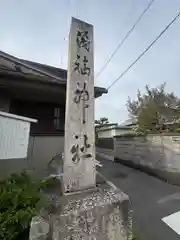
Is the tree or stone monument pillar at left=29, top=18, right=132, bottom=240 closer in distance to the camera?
stone monument pillar at left=29, top=18, right=132, bottom=240

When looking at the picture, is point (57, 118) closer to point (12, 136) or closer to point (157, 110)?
point (12, 136)

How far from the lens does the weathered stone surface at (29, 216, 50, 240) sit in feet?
6.91

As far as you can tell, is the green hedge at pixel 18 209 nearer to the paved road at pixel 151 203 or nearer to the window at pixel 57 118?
the paved road at pixel 151 203

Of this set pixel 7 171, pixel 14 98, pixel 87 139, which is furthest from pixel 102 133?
pixel 87 139

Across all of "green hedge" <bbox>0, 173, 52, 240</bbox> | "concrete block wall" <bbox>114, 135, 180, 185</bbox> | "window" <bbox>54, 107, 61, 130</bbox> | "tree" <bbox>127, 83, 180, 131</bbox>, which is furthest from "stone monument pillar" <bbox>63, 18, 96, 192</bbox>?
"tree" <bbox>127, 83, 180, 131</bbox>

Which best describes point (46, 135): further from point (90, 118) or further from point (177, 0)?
point (177, 0)

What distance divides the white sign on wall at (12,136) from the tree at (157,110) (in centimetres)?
783

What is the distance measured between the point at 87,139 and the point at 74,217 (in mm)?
1130

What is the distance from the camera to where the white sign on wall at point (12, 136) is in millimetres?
4129

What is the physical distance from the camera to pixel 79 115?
2980 millimetres

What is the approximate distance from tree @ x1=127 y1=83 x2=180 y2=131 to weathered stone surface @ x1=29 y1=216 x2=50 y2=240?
9333 mm

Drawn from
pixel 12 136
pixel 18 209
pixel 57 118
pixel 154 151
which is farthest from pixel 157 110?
pixel 18 209

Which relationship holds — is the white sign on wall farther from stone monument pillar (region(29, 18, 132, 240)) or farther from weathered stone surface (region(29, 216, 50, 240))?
weathered stone surface (region(29, 216, 50, 240))

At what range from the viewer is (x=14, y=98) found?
257 inches
